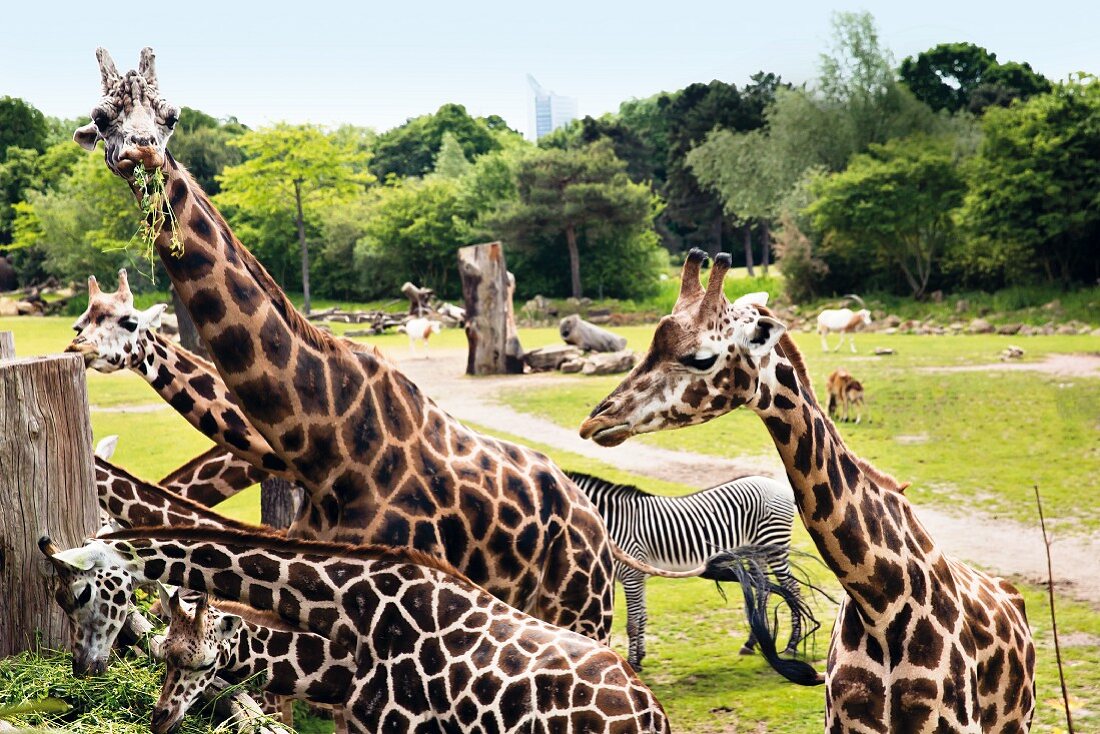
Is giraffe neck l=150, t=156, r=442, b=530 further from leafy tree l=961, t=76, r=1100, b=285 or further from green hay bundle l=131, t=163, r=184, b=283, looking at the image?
leafy tree l=961, t=76, r=1100, b=285

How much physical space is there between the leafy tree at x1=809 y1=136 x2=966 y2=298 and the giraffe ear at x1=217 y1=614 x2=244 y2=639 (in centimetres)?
3430

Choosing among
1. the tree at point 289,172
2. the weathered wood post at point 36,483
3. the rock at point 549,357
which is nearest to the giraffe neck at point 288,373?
the weathered wood post at point 36,483

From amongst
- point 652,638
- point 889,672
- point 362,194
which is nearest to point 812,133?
point 362,194

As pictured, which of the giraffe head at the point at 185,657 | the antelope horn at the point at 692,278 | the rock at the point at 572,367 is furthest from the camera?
the rock at the point at 572,367

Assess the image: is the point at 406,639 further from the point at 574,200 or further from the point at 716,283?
the point at 574,200

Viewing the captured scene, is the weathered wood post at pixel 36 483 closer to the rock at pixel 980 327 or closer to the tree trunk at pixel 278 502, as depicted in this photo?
the tree trunk at pixel 278 502

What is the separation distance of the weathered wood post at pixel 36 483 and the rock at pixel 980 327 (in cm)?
2819

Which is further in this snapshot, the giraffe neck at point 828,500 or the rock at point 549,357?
the rock at point 549,357

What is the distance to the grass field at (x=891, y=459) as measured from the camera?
7.09 meters

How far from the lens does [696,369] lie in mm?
3732

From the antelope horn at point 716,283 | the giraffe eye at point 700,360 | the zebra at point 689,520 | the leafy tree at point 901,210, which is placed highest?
the leafy tree at point 901,210

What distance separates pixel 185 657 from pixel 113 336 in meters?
2.35

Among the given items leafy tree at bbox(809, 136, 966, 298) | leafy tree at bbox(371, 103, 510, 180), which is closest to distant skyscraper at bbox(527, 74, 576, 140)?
leafy tree at bbox(371, 103, 510, 180)

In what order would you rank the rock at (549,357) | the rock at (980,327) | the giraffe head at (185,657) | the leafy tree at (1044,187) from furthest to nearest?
1. the leafy tree at (1044,187)
2. the rock at (980,327)
3. the rock at (549,357)
4. the giraffe head at (185,657)
